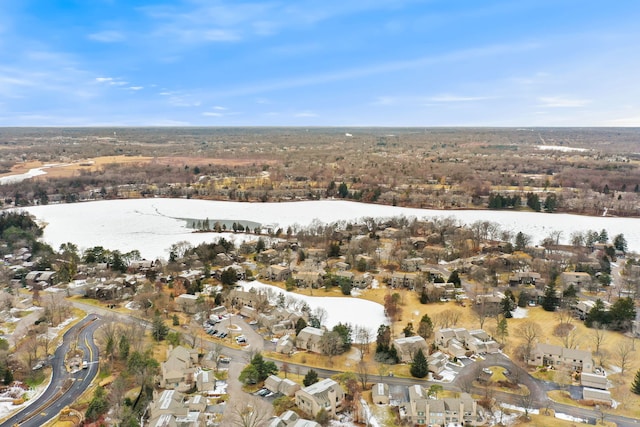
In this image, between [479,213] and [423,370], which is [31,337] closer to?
[423,370]

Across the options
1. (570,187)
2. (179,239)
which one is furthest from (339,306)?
(570,187)

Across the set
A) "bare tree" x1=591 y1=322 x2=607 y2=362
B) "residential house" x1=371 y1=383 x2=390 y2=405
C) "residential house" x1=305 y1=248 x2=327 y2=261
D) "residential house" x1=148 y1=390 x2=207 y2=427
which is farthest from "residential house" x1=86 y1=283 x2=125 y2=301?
"bare tree" x1=591 y1=322 x2=607 y2=362

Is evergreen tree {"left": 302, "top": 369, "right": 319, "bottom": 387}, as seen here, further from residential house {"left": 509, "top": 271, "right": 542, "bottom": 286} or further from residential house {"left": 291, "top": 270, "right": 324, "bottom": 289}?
residential house {"left": 509, "top": 271, "right": 542, "bottom": 286}

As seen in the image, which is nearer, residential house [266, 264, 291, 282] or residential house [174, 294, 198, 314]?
residential house [174, 294, 198, 314]

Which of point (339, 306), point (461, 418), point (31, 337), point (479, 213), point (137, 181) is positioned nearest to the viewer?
point (461, 418)

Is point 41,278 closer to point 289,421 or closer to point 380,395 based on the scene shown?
point 289,421

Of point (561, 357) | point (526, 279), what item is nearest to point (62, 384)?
point (561, 357)
